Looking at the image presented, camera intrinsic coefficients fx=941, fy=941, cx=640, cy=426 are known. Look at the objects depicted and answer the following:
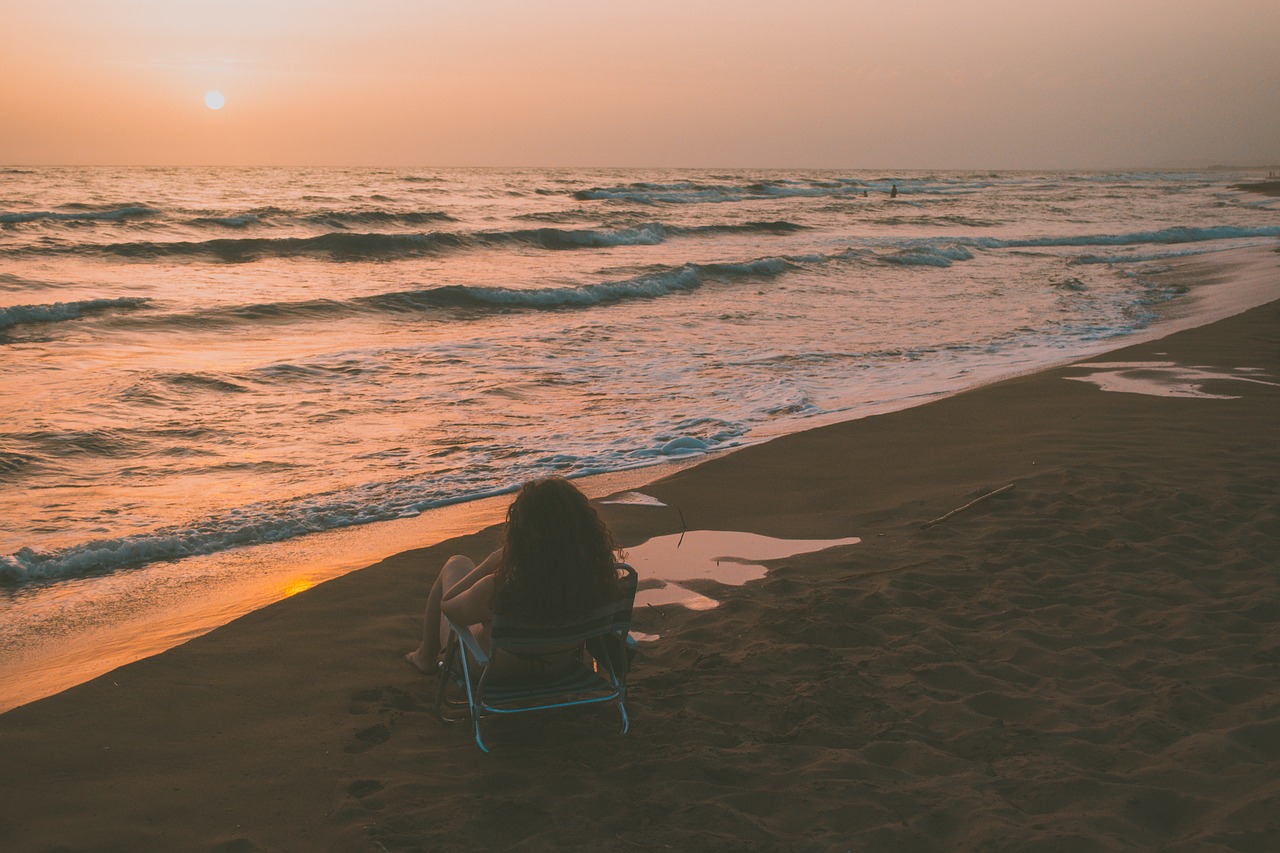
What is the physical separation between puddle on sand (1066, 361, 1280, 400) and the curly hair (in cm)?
738

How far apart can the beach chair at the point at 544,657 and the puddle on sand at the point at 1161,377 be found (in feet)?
23.9

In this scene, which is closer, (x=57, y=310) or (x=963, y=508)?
(x=963, y=508)

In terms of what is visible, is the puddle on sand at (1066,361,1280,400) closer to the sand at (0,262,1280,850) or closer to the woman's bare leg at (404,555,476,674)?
the sand at (0,262,1280,850)

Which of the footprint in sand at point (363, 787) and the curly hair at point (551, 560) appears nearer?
the footprint in sand at point (363, 787)

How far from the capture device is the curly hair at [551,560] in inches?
134

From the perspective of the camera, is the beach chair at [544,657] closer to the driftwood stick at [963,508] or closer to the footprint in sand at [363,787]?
the footprint in sand at [363,787]

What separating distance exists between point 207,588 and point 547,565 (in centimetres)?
281

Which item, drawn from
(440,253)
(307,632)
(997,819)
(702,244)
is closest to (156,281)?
(440,253)

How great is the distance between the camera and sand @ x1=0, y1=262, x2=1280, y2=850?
120 inches

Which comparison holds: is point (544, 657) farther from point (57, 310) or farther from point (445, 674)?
point (57, 310)

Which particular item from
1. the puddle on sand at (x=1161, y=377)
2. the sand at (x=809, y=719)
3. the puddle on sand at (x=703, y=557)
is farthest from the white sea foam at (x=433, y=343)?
the sand at (x=809, y=719)

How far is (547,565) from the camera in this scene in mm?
3404

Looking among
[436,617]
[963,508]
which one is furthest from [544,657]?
[963,508]

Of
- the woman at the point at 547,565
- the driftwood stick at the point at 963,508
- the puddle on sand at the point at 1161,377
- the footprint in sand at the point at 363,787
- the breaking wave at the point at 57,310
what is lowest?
the footprint in sand at the point at 363,787
